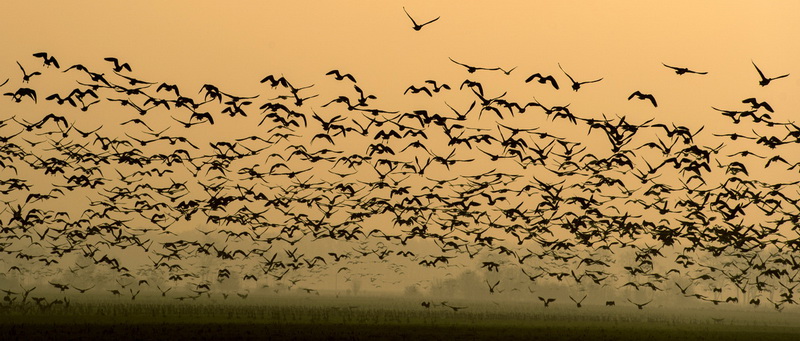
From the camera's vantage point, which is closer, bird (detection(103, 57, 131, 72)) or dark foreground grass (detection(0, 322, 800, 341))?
bird (detection(103, 57, 131, 72))

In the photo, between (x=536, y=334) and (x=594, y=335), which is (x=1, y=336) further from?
(x=594, y=335)

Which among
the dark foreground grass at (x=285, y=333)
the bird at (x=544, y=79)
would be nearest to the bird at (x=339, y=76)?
the bird at (x=544, y=79)

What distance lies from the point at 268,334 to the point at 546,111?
20.1 m

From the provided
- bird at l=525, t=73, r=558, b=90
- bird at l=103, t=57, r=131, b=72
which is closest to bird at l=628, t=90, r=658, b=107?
bird at l=525, t=73, r=558, b=90

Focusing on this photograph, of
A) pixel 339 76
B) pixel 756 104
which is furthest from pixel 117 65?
pixel 756 104

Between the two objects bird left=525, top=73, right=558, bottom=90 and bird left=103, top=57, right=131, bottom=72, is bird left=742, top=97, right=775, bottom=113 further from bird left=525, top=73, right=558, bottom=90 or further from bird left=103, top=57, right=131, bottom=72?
bird left=103, top=57, right=131, bottom=72

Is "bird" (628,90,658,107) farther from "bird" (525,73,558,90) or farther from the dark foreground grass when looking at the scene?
the dark foreground grass

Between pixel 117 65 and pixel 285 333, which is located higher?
pixel 117 65

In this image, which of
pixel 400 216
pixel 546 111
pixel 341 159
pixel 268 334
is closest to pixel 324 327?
pixel 268 334

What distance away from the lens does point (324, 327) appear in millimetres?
46375

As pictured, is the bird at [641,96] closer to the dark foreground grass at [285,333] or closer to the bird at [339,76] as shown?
the bird at [339,76]

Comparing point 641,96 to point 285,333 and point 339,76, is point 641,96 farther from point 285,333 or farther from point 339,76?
point 285,333

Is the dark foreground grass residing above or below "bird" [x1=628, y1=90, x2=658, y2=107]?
below

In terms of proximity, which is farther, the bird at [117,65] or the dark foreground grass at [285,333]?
the dark foreground grass at [285,333]
